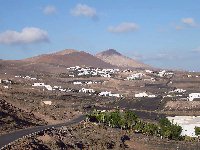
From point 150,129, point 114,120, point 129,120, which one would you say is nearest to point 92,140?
point 150,129

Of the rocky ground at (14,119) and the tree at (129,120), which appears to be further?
the tree at (129,120)

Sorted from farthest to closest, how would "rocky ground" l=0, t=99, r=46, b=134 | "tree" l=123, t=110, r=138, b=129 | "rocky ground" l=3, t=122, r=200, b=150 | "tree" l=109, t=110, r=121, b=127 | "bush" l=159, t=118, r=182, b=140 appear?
"tree" l=123, t=110, r=138, b=129
"tree" l=109, t=110, r=121, b=127
"bush" l=159, t=118, r=182, b=140
"rocky ground" l=0, t=99, r=46, b=134
"rocky ground" l=3, t=122, r=200, b=150

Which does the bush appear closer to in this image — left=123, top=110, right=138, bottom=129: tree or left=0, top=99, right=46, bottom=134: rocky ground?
left=123, top=110, right=138, bottom=129: tree

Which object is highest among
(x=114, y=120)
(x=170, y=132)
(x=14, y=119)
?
(x=14, y=119)

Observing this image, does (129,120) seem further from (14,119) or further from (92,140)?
(14,119)

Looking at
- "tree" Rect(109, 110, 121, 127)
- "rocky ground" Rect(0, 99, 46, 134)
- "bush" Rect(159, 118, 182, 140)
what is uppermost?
"rocky ground" Rect(0, 99, 46, 134)

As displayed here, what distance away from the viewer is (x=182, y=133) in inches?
4444

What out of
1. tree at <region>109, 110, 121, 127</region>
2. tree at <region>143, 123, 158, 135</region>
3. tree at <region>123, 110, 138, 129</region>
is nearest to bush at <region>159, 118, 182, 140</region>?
tree at <region>143, 123, 158, 135</region>

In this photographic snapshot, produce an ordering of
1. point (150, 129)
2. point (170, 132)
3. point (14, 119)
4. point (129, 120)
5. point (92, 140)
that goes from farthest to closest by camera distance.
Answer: point (129, 120), point (150, 129), point (170, 132), point (14, 119), point (92, 140)

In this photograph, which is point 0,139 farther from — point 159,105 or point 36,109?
point 159,105

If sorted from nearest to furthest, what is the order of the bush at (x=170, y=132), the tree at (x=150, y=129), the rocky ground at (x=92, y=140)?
the rocky ground at (x=92, y=140) < the bush at (x=170, y=132) < the tree at (x=150, y=129)

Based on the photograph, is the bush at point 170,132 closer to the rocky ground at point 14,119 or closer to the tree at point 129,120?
the tree at point 129,120

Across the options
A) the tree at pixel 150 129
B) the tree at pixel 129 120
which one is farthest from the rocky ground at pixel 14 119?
the tree at pixel 150 129

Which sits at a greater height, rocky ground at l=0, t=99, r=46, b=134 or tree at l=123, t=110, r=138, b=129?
rocky ground at l=0, t=99, r=46, b=134
